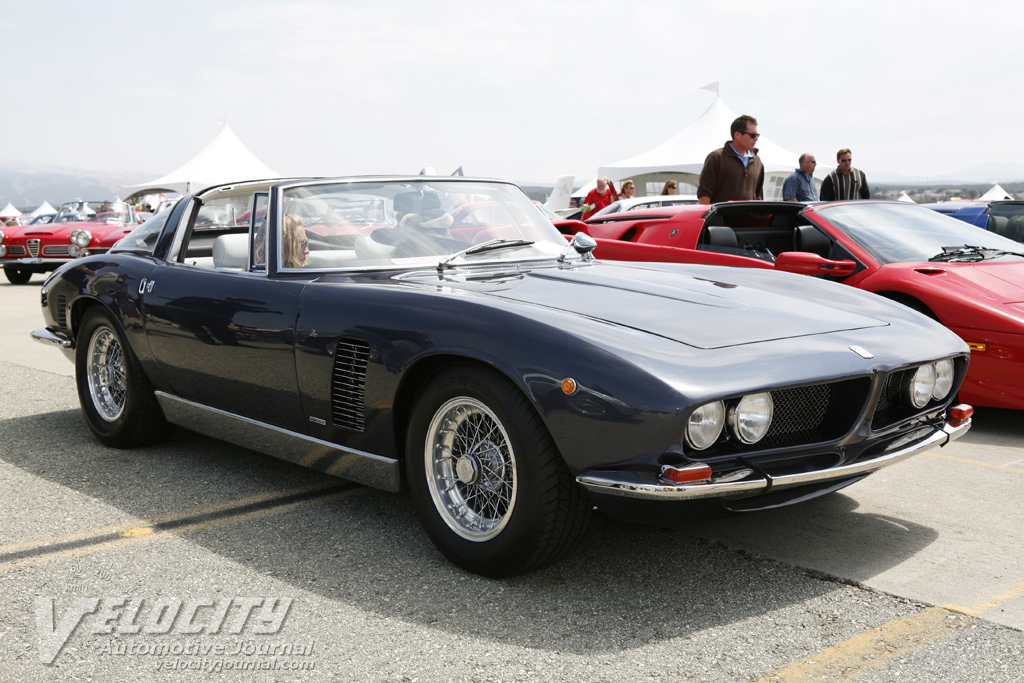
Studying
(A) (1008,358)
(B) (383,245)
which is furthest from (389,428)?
(A) (1008,358)

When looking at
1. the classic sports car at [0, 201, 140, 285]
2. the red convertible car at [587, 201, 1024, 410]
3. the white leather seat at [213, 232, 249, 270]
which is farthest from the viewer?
the classic sports car at [0, 201, 140, 285]

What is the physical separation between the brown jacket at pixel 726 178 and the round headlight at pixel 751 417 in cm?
537

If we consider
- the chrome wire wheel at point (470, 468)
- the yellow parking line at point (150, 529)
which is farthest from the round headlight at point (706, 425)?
the yellow parking line at point (150, 529)

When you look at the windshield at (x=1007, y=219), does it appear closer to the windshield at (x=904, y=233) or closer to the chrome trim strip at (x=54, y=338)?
the windshield at (x=904, y=233)

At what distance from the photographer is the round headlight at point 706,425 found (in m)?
2.55

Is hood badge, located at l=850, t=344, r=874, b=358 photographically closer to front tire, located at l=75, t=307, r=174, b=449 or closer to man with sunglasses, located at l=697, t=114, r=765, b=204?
front tire, located at l=75, t=307, r=174, b=449

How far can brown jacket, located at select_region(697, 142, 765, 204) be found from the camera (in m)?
7.79

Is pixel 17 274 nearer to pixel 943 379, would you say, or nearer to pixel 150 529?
pixel 150 529

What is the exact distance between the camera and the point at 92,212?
17438 millimetres

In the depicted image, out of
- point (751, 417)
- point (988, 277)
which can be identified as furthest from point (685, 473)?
point (988, 277)

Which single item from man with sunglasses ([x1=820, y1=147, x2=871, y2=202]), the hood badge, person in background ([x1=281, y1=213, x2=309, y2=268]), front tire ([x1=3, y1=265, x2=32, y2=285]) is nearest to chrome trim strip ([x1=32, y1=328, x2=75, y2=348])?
person in background ([x1=281, y1=213, x2=309, y2=268])

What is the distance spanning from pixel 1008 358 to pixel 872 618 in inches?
105

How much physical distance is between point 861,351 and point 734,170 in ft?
16.9

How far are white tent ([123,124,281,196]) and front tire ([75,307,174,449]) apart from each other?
31098 mm
